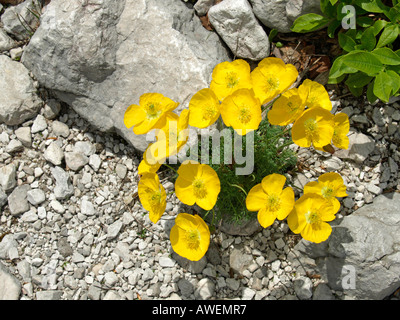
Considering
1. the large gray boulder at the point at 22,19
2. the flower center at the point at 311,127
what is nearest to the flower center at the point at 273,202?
the flower center at the point at 311,127

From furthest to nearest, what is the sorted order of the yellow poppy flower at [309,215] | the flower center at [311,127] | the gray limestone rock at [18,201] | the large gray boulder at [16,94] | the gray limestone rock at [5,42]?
the gray limestone rock at [5,42]
the large gray boulder at [16,94]
the gray limestone rock at [18,201]
the yellow poppy flower at [309,215]
the flower center at [311,127]

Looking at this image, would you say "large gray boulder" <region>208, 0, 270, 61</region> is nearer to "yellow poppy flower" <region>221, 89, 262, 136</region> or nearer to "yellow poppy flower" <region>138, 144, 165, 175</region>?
"yellow poppy flower" <region>221, 89, 262, 136</region>

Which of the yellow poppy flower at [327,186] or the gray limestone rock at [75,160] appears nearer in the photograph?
the yellow poppy flower at [327,186]

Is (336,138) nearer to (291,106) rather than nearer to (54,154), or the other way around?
(291,106)

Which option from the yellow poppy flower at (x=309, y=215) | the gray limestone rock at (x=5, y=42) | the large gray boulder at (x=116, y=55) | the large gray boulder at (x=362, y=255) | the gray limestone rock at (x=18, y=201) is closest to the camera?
the yellow poppy flower at (x=309, y=215)

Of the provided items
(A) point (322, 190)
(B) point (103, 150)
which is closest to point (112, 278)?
(B) point (103, 150)

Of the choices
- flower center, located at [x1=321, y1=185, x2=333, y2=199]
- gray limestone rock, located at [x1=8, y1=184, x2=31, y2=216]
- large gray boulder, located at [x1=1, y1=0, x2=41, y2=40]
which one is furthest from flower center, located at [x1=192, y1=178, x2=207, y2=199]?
large gray boulder, located at [x1=1, y1=0, x2=41, y2=40]

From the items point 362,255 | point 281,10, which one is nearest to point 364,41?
point 281,10

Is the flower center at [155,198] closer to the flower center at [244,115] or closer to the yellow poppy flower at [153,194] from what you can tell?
the yellow poppy flower at [153,194]
